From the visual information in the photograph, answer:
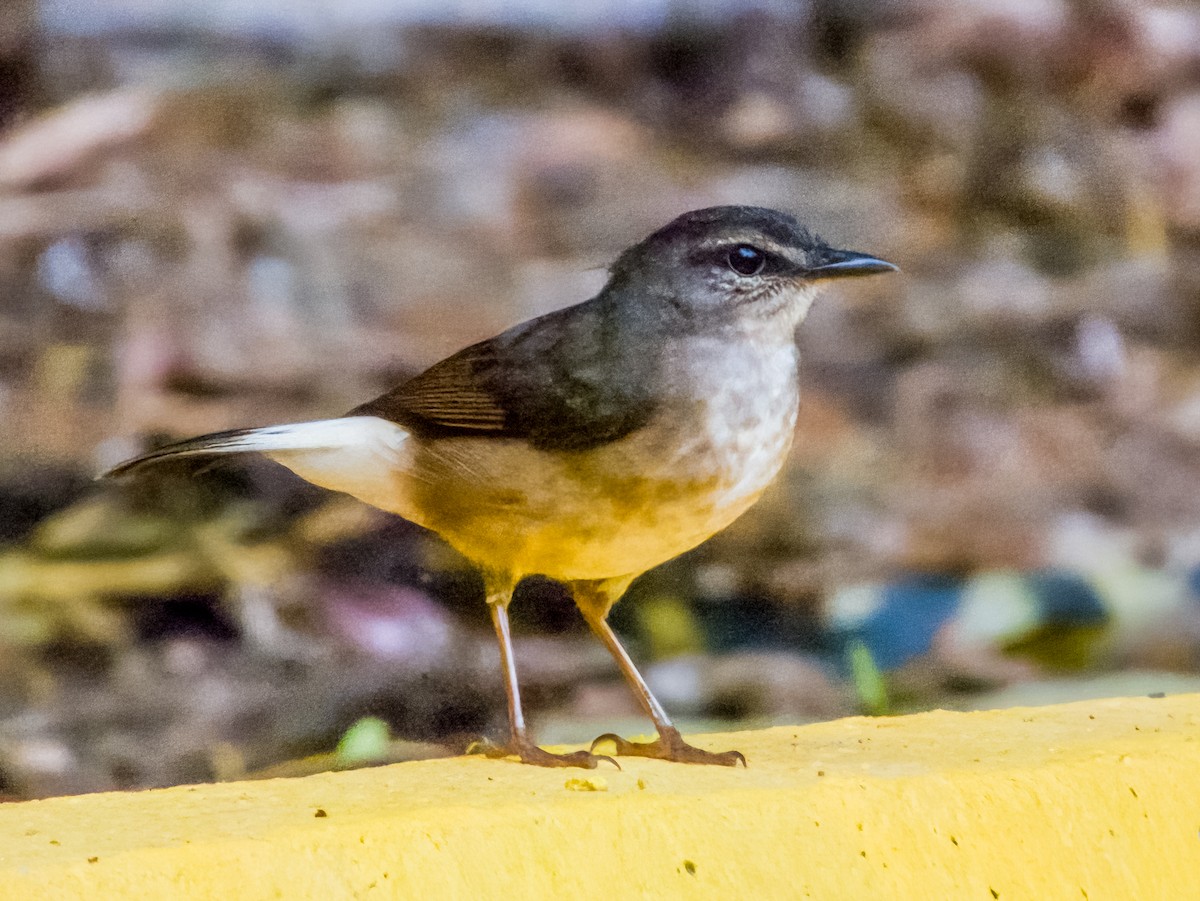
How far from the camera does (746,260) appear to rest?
1.79 m

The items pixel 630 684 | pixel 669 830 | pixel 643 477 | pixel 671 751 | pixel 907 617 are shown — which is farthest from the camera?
pixel 907 617

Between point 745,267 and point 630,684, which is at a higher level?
point 745,267

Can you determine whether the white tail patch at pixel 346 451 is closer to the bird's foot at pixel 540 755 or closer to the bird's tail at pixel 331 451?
the bird's tail at pixel 331 451

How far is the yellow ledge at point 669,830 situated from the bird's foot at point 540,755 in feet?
0.09

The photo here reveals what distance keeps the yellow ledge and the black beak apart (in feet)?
2.31

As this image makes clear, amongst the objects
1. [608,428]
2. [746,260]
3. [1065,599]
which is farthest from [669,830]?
[1065,599]

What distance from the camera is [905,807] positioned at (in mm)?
1629

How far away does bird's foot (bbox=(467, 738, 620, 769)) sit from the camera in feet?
5.68

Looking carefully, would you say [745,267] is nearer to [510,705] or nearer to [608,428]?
[608,428]

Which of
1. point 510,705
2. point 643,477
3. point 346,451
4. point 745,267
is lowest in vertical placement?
point 510,705

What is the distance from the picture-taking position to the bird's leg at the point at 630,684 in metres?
1.84

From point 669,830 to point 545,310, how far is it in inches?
A: 33.2

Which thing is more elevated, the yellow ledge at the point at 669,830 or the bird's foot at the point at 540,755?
the bird's foot at the point at 540,755

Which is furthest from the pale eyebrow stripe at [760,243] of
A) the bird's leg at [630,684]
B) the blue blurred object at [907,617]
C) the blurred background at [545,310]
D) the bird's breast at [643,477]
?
the blue blurred object at [907,617]
